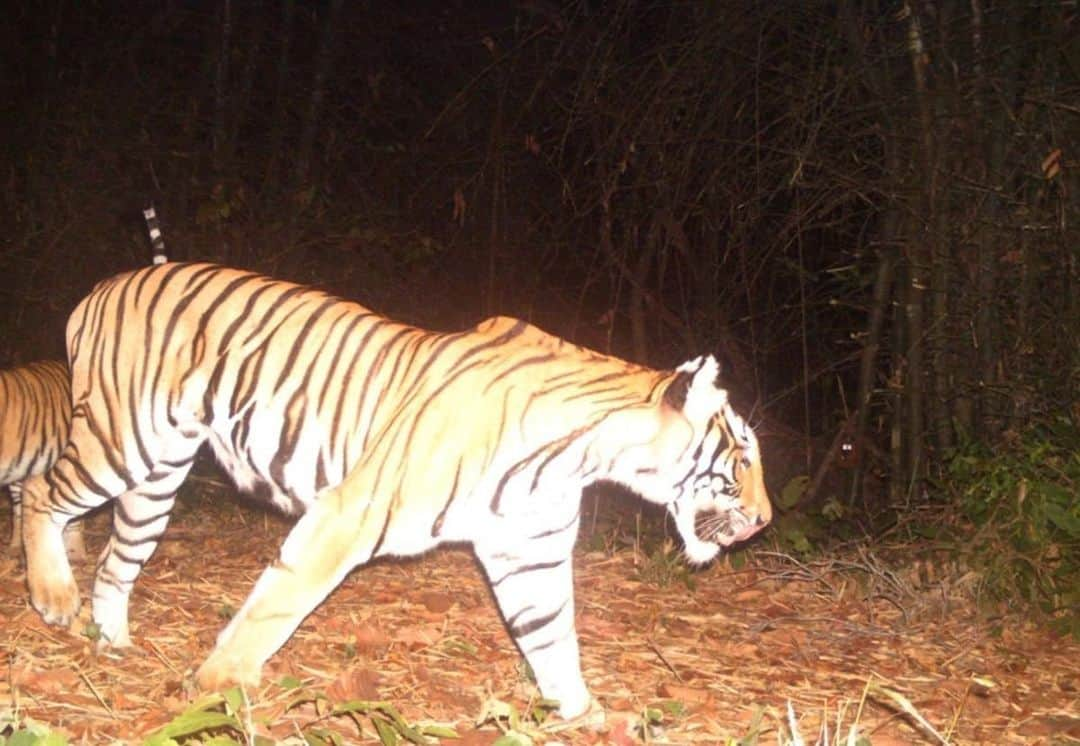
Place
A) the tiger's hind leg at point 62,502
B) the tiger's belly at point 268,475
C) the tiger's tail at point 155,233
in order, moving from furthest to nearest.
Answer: the tiger's tail at point 155,233, the tiger's hind leg at point 62,502, the tiger's belly at point 268,475

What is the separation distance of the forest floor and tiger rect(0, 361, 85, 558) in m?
0.41

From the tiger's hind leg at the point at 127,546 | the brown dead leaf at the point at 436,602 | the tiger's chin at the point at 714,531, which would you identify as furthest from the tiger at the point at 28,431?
the tiger's chin at the point at 714,531

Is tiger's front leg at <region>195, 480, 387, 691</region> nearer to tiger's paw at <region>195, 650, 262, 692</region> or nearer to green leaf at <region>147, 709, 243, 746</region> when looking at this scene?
tiger's paw at <region>195, 650, 262, 692</region>

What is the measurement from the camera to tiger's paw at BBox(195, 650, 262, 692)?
3.50 meters

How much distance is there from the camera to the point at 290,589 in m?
3.49

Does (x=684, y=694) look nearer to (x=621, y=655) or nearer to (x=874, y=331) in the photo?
(x=621, y=655)

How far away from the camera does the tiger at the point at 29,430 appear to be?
5.62m

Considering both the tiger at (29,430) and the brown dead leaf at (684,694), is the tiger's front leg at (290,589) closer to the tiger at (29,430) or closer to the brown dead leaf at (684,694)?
the brown dead leaf at (684,694)

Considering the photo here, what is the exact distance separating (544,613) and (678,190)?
3.30 metres

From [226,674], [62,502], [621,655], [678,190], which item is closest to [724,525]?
[621,655]

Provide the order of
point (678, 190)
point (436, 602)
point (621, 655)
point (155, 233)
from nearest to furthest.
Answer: point (621, 655)
point (155, 233)
point (436, 602)
point (678, 190)

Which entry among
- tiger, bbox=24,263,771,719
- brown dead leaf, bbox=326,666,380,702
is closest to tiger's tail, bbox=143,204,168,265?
tiger, bbox=24,263,771,719

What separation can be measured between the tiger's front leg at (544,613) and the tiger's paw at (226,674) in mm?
797

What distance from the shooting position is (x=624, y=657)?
4.73 metres
